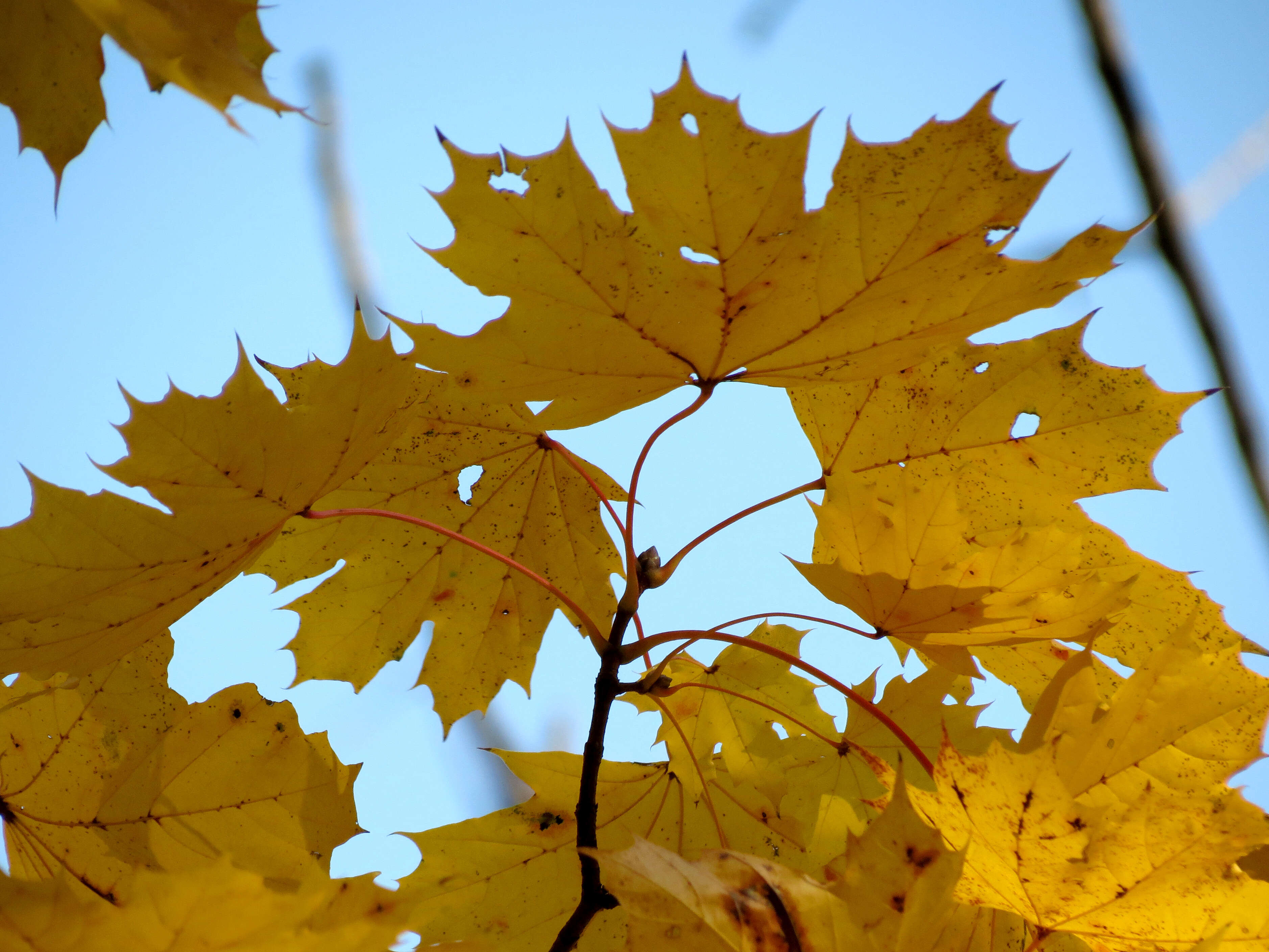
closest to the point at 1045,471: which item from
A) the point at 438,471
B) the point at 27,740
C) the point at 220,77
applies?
the point at 438,471

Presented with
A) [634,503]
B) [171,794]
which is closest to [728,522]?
[634,503]

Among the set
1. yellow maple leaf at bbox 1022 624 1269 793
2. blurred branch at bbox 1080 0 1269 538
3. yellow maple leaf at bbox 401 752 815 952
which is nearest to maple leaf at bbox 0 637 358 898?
yellow maple leaf at bbox 401 752 815 952

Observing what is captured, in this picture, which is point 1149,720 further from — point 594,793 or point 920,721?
point 594,793

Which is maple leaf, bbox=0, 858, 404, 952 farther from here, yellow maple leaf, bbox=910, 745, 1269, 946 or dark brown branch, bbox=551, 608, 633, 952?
yellow maple leaf, bbox=910, 745, 1269, 946

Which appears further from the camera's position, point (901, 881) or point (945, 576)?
point (945, 576)

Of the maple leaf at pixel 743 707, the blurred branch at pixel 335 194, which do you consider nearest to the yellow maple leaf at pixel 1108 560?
the maple leaf at pixel 743 707

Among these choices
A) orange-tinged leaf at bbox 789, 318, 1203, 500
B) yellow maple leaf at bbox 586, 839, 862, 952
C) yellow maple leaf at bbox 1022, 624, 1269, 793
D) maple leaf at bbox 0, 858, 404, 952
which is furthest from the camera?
orange-tinged leaf at bbox 789, 318, 1203, 500
